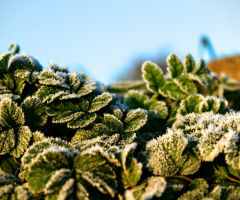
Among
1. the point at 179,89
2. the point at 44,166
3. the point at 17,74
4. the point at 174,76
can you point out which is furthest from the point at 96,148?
the point at 174,76

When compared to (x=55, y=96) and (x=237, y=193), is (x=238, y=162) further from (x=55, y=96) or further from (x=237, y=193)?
(x=55, y=96)

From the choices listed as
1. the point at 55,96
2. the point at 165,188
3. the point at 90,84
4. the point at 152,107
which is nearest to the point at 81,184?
the point at 165,188

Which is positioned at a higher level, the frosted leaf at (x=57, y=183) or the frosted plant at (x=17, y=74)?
the frosted plant at (x=17, y=74)

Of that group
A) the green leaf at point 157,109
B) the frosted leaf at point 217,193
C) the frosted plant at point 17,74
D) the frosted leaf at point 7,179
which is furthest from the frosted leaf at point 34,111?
the frosted leaf at point 217,193

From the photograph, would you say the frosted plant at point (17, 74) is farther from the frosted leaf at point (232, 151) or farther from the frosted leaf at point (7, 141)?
the frosted leaf at point (232, 151)

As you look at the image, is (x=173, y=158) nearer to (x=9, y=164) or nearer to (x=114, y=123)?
(x=114, y=123)

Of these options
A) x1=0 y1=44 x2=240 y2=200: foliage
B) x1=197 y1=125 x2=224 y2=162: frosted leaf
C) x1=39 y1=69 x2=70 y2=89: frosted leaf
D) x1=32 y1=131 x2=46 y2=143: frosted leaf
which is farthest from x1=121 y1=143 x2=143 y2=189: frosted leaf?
x1=39 y1=69 x2=70 y2=89: frosted leaf
